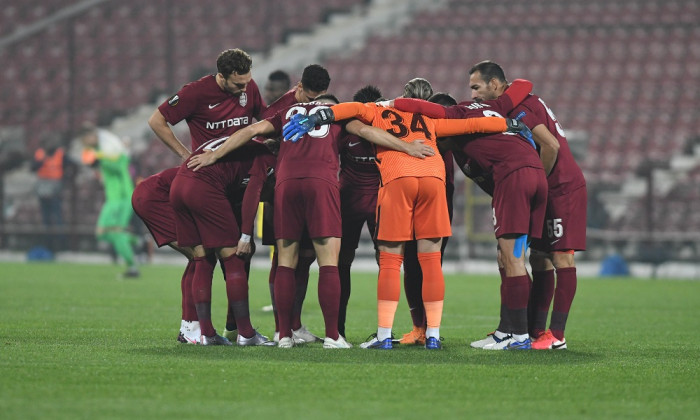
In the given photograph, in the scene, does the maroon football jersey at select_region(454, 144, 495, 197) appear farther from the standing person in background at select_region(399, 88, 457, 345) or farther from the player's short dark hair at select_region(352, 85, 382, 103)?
the player's short dark hair at select_region(352, 85, 382, 103)

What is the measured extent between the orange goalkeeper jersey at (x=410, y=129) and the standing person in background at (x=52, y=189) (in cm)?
1573

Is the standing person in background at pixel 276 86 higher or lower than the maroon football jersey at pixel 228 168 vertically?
higher

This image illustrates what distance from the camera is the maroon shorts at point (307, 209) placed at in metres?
7.45

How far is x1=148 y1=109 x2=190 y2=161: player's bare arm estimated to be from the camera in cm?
822

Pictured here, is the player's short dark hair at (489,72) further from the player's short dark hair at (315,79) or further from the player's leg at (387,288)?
the player's leg at (387,288)

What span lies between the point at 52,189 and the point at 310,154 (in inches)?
640

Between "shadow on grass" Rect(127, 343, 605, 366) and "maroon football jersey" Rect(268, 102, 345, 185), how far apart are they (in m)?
1.18

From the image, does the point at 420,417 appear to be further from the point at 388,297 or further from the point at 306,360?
the point at 388,297

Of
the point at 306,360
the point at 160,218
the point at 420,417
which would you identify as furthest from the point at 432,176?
the point at 420,417

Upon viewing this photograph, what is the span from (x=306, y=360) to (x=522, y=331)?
1.65 metres

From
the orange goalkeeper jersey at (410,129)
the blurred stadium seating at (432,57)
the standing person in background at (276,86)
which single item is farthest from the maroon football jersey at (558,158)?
the blurred stadium seating at (432,57)

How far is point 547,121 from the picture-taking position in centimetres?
799

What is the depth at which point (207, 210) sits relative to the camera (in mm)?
7773

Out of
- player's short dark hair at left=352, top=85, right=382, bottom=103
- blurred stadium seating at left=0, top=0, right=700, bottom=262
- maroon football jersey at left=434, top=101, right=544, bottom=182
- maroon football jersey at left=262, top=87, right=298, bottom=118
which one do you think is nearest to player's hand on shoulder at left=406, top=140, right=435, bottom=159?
maroon football jersey at left=434, top=101, right=544, bottom=182
